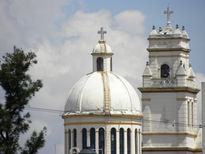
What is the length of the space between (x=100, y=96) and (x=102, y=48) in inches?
247

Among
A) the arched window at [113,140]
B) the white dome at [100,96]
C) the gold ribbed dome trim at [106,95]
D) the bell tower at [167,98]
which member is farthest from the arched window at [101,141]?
the bell tower at [167,98]

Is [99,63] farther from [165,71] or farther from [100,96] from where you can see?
[165,71]

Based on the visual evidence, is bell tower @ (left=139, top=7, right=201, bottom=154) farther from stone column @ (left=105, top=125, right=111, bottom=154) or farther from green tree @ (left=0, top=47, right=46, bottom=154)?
green tree @ (left=0, top=47, right=46, bottom=154)

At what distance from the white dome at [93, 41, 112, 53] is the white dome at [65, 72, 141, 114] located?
128 inches

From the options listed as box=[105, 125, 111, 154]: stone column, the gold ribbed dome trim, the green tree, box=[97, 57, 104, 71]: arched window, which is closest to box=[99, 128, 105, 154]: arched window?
box=[105, 125, 111, 154]: stone column

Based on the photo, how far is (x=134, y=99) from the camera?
170250 millimetres

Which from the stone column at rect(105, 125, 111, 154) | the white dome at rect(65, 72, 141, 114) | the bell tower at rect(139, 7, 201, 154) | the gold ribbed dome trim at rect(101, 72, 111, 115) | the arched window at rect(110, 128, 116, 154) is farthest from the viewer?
the arched window at rect(110, 128, 116, 154)

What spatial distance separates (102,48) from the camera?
172 meters

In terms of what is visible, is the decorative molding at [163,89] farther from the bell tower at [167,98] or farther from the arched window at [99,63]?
the arched window at [99,63]

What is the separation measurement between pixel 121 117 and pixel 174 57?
21.2 meters

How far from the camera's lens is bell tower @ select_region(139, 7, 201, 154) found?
490ft

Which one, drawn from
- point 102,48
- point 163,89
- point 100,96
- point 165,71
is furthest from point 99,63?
point 163,89

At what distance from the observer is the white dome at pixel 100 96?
554 feet

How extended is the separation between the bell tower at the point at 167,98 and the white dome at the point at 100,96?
18.4 metres
